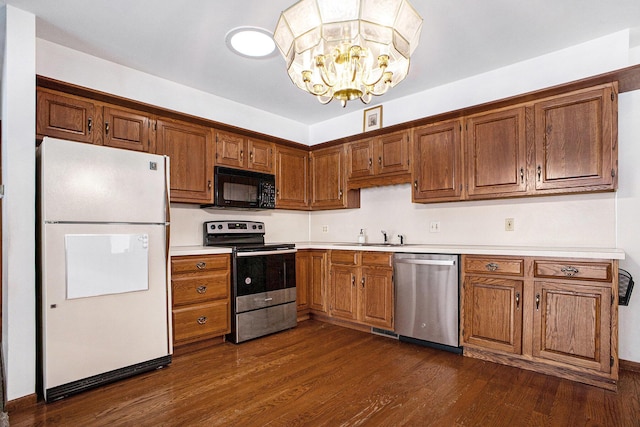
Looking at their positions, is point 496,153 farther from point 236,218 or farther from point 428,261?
point 236,218

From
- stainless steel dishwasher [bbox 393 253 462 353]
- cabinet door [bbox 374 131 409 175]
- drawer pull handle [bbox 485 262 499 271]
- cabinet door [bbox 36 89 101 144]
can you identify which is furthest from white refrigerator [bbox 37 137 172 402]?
drawer pull handle [bbox 485 262 499 271]

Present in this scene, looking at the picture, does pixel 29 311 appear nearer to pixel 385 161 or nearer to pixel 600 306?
pixel 385 161

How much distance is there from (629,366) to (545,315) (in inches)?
30.3

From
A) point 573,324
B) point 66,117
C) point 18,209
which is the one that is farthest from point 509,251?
point 66,117

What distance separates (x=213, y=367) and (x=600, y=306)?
2717 millimetres

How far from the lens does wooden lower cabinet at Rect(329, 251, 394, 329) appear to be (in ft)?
10.6

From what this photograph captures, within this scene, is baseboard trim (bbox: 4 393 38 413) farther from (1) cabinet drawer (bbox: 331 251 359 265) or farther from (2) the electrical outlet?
(2) the electrical outlet

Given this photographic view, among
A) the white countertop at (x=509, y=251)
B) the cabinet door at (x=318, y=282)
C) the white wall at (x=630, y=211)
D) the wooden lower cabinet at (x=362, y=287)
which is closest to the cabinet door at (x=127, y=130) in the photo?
the white countertop at (x=509, y=251)

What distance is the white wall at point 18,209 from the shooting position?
6.70 feet

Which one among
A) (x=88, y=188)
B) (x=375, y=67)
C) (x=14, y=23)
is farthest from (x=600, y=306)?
(x=14, y=23)

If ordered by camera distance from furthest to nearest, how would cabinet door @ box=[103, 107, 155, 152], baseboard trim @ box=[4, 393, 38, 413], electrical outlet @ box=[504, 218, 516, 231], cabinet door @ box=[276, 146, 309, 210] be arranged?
cabinet door @ box=[276, 146, 309, 210] < electrical outlet @ box=[504, 218, 516, 231] < cabinet door @ box=[103, 107, 155, 152] < baseboard trim @ box=[4, 393, 38, 413]

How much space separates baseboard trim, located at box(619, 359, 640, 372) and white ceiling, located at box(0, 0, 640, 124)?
2.35 metres

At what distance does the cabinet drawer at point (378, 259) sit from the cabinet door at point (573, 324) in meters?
1.18

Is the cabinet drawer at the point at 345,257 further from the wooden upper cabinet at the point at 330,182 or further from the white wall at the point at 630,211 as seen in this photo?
the white wall at the point at 630,211
